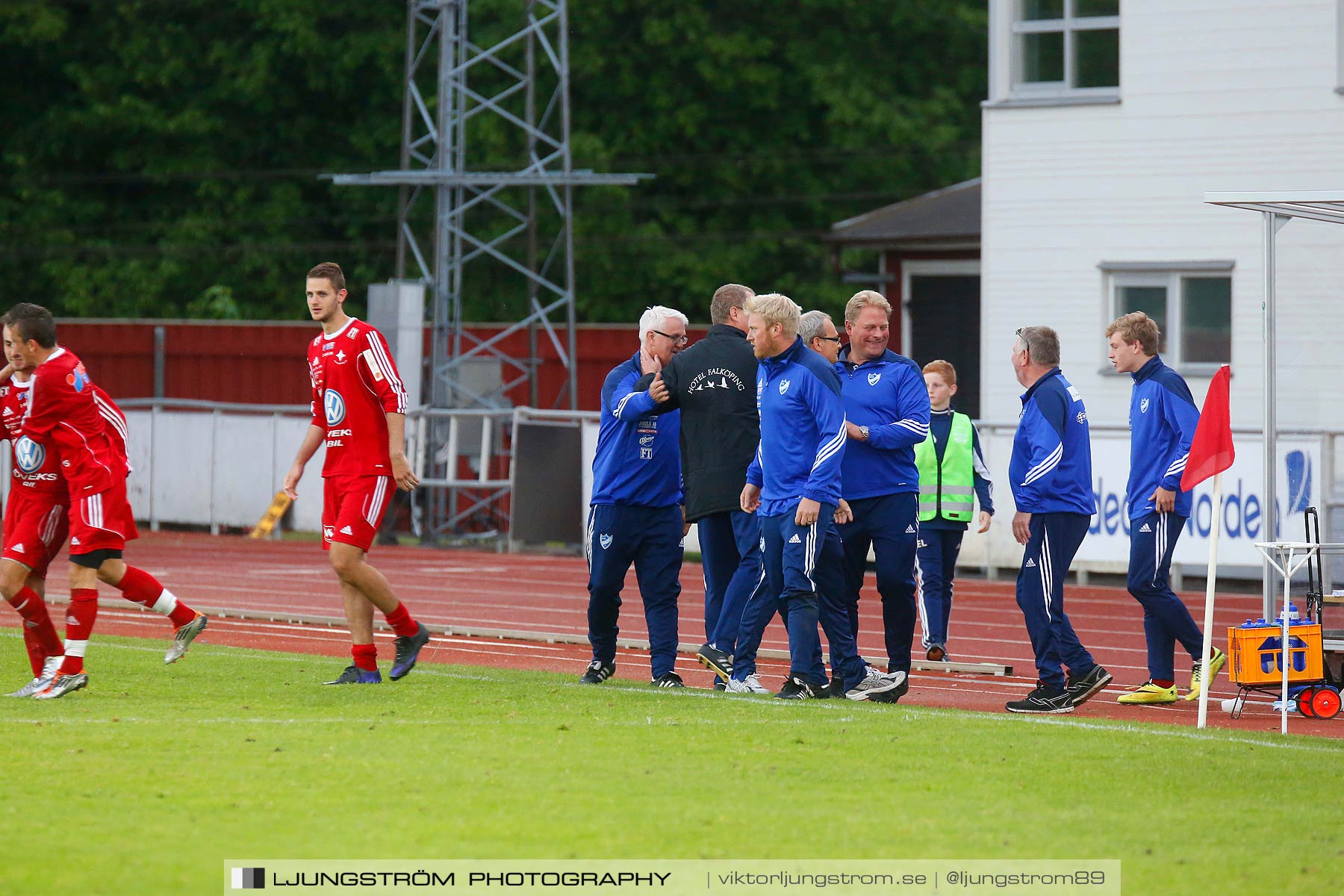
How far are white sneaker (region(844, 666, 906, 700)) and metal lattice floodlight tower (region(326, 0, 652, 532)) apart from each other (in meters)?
14.3

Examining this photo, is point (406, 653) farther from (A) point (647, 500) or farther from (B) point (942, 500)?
(B) point (942, 500)

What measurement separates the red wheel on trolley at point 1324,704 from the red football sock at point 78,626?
21.0 ft

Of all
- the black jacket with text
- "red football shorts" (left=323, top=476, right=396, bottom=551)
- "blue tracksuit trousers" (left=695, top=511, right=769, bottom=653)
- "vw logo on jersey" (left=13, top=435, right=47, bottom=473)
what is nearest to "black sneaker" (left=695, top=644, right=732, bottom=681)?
"blue tracksuit trousers" (left=695, top=511, right=769, bottom=653)

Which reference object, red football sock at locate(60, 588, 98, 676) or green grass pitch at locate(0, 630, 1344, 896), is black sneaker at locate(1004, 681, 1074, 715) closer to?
green grass pitch at locate(0, 630, 1344, 896)

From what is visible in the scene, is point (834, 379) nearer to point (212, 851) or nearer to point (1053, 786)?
point (1053, 786)

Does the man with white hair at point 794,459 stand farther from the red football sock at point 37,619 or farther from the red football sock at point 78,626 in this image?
the red football sock at point 37,619

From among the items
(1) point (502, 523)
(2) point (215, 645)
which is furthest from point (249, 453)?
(2) point (215, 645)

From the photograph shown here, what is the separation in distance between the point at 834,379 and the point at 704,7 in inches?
1261

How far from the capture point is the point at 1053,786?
7.52 metres

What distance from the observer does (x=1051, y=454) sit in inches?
390

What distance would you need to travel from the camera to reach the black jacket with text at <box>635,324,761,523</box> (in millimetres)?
10070

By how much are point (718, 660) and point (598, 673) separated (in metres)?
0.73

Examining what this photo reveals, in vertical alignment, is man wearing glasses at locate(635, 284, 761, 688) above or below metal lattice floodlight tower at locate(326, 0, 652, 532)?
below

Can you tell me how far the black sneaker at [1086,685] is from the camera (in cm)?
1010
